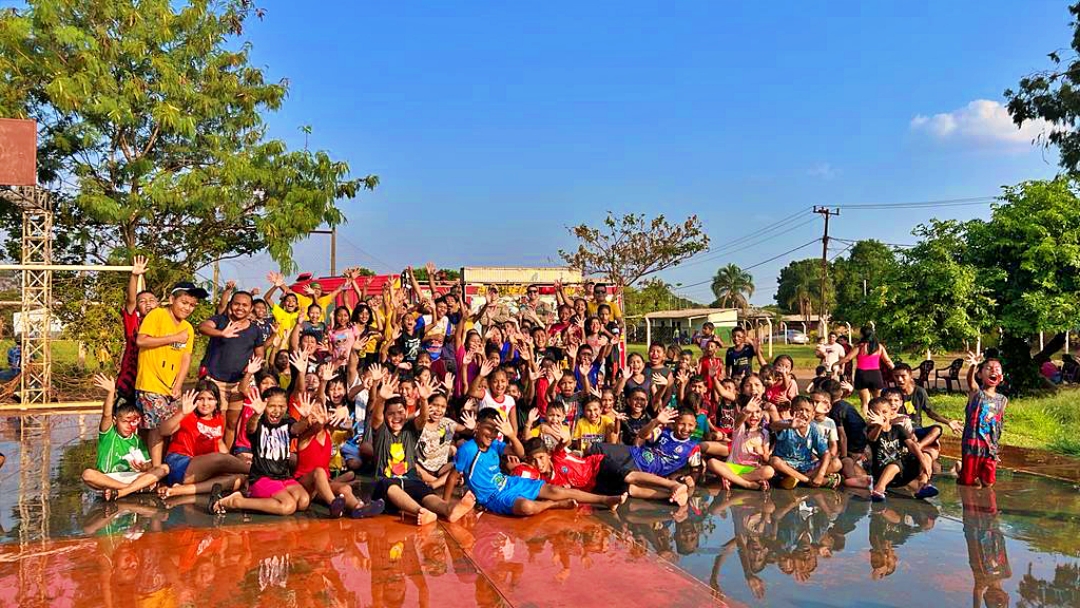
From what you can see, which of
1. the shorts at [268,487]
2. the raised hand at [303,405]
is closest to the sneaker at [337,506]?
the shorts at [268,487]

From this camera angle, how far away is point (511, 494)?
6109mm

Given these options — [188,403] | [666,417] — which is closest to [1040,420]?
[666,417]

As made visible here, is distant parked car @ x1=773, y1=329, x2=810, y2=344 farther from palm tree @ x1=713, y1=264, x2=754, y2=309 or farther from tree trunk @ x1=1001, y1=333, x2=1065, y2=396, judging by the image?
tree trunk @ x1=1001, y1=333, x2=1065, y2=396

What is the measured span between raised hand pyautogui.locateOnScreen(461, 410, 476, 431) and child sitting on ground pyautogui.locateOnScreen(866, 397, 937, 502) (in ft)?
12.4

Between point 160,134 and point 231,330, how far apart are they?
1011 centimetres

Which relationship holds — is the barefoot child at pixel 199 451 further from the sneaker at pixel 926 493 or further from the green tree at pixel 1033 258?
the green tree at pixel 1033 258

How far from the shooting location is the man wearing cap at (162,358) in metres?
7.18

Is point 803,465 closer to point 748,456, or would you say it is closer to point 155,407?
point 748,456

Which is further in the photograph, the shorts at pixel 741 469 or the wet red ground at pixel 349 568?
the shorts at pixel 741 469

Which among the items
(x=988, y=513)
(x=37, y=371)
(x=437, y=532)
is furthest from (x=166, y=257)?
(x=988, y=513)

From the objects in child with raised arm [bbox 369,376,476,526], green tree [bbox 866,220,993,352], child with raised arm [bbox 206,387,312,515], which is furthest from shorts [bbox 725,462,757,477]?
green tree [bbox 866,220,993,352]

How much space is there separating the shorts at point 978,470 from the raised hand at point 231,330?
24.9 feet

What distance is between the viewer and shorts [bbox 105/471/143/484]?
6.47 meters

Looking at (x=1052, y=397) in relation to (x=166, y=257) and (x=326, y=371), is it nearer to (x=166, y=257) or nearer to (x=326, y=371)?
(x=326, y=371)
